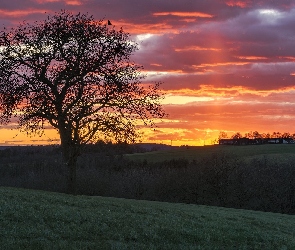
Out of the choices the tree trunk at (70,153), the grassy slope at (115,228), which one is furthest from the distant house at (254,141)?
the grassy slope at (115,228)

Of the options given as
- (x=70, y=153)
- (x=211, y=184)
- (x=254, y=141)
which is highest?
(x=254, y=141)

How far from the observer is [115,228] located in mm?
25250

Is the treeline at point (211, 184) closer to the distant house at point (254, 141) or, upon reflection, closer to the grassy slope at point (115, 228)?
the grassy slope at point (115, 228)

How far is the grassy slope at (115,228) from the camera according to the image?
22.2m

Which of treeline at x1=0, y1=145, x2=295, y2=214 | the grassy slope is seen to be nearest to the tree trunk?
the grassy slope

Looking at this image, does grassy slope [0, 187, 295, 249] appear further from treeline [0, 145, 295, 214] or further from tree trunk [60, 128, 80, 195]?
treeline [0, 145, 295, 214]

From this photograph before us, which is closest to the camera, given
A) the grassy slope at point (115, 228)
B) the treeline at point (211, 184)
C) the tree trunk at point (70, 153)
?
the grassy slope at point (115, 228)

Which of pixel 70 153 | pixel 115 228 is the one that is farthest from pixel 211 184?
pixel 115 228

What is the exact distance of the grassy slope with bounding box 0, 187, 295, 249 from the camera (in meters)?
22.2

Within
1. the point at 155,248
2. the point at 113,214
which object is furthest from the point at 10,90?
the point at 155,248

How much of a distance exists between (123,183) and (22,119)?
5552 cm

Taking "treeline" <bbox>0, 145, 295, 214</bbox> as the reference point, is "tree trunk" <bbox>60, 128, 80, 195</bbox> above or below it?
above

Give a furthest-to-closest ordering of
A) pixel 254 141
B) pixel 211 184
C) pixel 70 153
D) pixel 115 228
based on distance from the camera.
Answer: pixel 254 141 → pixel 211 184 → pixel 70 153 → pixel 115 228

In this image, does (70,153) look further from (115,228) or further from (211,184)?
(211,184)
